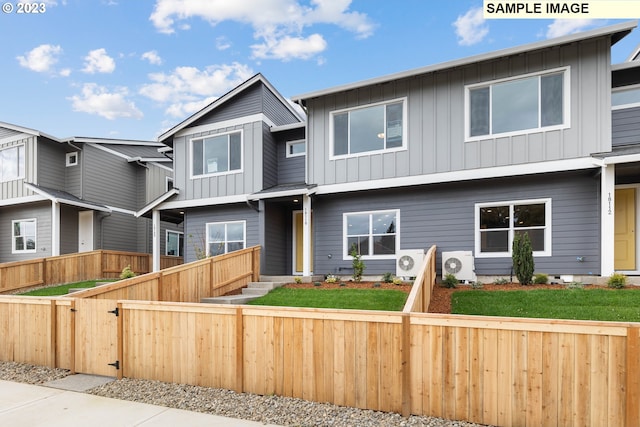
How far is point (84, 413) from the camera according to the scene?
4.54m

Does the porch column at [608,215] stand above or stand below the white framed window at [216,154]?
below

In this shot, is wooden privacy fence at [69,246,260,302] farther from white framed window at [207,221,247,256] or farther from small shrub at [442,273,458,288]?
small shrub at [442,273,458,288]

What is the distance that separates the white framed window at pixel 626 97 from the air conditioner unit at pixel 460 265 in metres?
5.31

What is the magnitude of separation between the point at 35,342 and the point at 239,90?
9125 mm

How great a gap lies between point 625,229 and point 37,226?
20414 millimetres

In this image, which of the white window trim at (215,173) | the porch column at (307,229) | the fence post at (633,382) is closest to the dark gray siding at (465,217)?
the porch column at (307,229)

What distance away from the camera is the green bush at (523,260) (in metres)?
8.61

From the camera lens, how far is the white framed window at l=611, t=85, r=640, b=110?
9.51 meters

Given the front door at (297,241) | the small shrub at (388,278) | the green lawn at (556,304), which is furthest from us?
the front door at (297,241)

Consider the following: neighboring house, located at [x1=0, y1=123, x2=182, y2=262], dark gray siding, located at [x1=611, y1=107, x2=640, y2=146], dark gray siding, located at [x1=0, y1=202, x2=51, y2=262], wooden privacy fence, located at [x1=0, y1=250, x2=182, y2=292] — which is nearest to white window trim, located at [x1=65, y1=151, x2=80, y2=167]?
neighboring house, located at [x1=0, y1=123, x2=182, y2=262]

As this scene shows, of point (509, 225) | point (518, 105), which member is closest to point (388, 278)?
point (509, 225)

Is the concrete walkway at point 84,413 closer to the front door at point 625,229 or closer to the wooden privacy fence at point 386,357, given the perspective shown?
the wooden privacy fence at point 386,357

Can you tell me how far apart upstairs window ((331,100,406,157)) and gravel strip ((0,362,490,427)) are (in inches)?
308

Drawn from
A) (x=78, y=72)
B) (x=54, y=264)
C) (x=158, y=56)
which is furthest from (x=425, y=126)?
(x=78, y=72)
